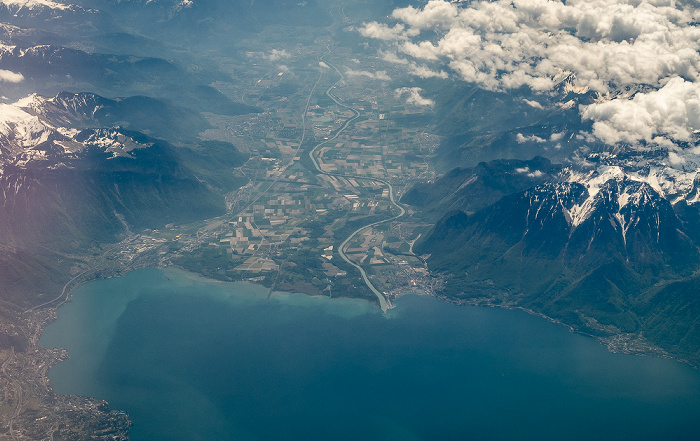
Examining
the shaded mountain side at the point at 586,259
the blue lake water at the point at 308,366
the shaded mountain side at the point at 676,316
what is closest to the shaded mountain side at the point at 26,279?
the blue lake water at the point at 308,366

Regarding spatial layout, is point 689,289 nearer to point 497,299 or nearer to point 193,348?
point 497,299

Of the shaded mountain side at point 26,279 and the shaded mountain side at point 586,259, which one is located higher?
the shaded mountain side at point 26,279

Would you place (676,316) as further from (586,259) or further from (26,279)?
(26,279)

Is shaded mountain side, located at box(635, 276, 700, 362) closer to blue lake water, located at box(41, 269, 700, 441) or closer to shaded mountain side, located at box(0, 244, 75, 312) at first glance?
blue lake water, located at box(41, 269, 700, 441)

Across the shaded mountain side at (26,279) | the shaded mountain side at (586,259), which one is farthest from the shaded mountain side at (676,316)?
the shaded mountain side at (26,279)

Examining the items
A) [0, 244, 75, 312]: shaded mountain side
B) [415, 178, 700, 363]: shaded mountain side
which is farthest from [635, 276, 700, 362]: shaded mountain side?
[0, 244, 75, 312]: shaded mountain side

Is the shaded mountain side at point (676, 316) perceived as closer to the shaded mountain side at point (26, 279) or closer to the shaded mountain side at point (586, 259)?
the shaded mountain side at point (586, 259)

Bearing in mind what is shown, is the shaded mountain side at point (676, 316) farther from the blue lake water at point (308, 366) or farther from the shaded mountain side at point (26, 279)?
the shaded mountain side at point (26, 279)

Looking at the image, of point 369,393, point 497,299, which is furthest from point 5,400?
point 497,299

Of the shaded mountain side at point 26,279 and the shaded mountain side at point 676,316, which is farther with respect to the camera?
the shaded mountain side at point 26,279
